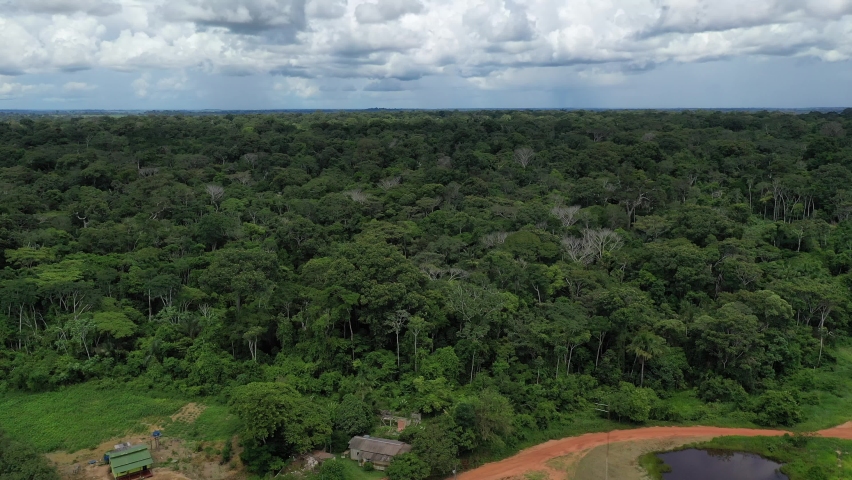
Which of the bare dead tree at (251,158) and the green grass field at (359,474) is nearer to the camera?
the green grass field at (359,474)

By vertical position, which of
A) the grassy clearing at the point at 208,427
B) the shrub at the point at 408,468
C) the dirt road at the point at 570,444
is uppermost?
the shrub at the point at 408,468

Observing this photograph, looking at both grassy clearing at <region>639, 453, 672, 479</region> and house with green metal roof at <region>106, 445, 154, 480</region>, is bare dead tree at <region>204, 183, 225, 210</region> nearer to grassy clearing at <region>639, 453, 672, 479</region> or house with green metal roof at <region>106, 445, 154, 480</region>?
house with green metal roof at <region>106, 445, 154, 480</region>

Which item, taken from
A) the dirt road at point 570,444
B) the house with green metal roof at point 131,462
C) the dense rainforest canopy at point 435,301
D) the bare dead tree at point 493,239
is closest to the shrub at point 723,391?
the dense rainforest canopy at point 435,301

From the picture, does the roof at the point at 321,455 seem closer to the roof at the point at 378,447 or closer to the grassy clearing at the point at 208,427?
the roof at the point at 378,447

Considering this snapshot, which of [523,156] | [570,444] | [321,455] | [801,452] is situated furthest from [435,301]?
[523,156]

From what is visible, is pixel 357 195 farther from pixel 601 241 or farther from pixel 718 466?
pixel 718 466
